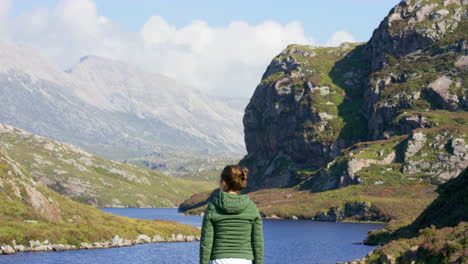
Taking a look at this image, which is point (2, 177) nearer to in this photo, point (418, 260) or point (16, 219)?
point (16, 219)

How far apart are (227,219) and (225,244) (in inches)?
32.7

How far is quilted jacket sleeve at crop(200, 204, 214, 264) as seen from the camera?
18.2m

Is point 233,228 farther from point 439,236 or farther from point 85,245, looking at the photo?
point 85,245

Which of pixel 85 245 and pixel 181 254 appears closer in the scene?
pixel 181 254

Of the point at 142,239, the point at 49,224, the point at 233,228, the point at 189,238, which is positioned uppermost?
the point at 233,228

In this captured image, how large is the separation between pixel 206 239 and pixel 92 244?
130 m

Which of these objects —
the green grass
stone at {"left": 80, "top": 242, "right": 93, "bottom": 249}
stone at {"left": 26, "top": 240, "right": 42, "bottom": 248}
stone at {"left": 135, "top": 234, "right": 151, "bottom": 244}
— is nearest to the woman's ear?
the green grass

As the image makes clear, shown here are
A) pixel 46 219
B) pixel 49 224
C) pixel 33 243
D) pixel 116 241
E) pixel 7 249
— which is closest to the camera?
pixel 7 249

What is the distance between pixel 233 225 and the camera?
1898 cm

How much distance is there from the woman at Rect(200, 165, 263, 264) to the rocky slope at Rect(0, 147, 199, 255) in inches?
4385

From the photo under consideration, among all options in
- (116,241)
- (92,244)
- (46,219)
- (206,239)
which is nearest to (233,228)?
(206,239)

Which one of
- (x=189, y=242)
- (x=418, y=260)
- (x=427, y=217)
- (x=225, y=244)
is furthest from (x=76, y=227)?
(x=225, y=244)

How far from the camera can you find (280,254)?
142000mm

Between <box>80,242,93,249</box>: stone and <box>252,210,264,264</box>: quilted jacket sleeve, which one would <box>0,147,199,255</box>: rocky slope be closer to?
<box>80,242,93,249</box>: stone
